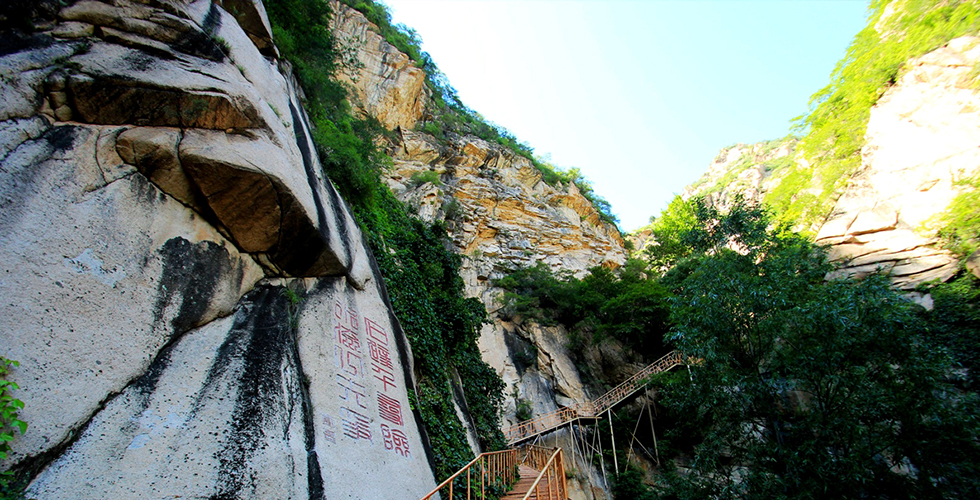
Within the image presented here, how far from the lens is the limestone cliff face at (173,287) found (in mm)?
3002

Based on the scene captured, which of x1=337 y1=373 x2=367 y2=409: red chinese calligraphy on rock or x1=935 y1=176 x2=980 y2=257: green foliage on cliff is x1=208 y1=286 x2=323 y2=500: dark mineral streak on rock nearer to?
x1=337 y1=373 x2=367 y2=409: red chinese calligraphy on rock

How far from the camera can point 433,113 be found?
2095 centimetres

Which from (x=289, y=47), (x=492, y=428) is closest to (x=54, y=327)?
(x=492, y=428)

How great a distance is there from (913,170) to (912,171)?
4 cm

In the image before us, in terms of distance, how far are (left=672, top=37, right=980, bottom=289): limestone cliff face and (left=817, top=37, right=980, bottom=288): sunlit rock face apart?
0.02 meters

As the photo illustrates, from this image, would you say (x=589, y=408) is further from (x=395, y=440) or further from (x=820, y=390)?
(x=395, y=440)

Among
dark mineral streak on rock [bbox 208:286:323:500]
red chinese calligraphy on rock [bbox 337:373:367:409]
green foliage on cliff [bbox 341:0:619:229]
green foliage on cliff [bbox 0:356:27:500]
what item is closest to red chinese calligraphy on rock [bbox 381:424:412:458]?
red chinese calligraphy on rock [bbox 337:373:367:409]

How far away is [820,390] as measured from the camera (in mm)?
7164

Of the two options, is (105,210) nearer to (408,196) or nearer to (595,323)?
(408,196)

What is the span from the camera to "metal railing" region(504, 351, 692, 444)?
39.9ft

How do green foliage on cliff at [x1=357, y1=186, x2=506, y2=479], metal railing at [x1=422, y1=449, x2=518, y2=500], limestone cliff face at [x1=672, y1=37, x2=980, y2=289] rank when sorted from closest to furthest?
metal railing at [x1=422, y1=449, x2=518, y2=500] < green foliage on cliff at [x1=357, y1=186, x2=506, y2=479] < limestone cliff face at [x1=672, y1=37, x2=980, y2=289]

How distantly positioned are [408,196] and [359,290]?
37.3 feet

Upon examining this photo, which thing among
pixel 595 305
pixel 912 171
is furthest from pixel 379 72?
pixel 912 171

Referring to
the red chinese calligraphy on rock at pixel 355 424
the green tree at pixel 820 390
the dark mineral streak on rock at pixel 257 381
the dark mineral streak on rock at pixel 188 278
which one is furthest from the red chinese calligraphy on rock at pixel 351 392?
the green tree at pixel 820 390
